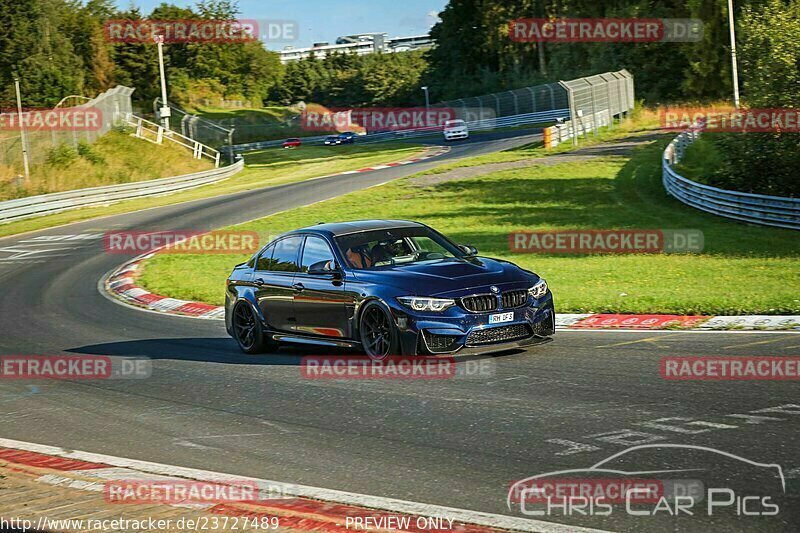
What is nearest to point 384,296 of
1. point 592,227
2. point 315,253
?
point 315,253

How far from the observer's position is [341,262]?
39.4ft

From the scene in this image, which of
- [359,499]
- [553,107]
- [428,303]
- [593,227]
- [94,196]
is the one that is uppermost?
[553,107]

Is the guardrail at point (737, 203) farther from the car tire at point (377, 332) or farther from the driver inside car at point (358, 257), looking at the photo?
the car tire at point (377, 332)

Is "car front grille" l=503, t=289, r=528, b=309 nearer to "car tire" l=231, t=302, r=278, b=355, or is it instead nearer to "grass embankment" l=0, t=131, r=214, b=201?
"car tire" l=231, t=302, r=278, b=355

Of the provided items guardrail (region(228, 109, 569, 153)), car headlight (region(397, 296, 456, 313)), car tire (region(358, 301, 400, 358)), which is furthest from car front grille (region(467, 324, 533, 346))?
guardrail (region(228, 109, 569, 153))

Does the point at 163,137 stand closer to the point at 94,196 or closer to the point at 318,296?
the point at 94,196

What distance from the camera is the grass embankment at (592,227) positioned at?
Result: 617 inches

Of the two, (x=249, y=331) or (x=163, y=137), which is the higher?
(x=163, y=137)

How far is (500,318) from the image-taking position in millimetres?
10766

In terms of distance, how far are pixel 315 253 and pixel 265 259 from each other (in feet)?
3.92

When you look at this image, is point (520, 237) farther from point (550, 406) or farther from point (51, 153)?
point (51, 153)

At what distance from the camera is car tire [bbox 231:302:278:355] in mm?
13328

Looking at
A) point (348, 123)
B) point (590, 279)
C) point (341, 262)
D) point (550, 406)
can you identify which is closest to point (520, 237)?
point (590, 279)

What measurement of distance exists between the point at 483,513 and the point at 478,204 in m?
28.8
